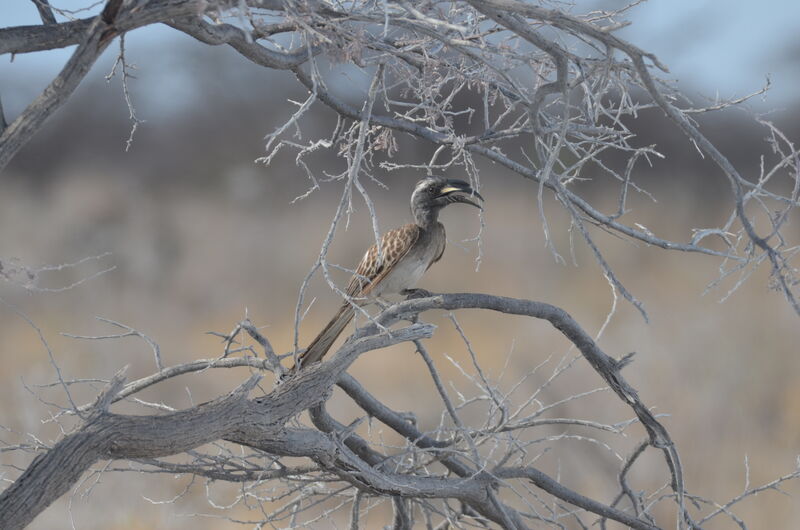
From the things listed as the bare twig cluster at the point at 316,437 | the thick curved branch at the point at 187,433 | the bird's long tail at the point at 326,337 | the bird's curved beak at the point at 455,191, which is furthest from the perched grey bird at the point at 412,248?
the thick curved branch at the point at 187,433

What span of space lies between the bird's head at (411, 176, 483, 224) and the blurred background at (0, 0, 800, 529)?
68 cm

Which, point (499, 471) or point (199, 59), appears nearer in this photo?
point (499, 471)

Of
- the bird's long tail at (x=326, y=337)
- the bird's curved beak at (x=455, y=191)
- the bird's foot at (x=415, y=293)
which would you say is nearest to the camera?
the bird's long tail at (x=326, y=337)

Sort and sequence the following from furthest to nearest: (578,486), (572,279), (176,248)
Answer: (176,248) < (572,279) < (578,486)

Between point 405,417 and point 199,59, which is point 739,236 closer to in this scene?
point 405,417

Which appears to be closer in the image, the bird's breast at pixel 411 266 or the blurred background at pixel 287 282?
the bird's breast at pixel 411 266

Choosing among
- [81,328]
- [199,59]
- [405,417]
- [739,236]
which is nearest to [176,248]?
[81,328]

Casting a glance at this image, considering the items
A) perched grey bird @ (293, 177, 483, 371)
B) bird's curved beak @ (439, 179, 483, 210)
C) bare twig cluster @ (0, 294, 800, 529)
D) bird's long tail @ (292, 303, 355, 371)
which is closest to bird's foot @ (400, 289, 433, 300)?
perched grey bird @ (293, 177, 483, 371)

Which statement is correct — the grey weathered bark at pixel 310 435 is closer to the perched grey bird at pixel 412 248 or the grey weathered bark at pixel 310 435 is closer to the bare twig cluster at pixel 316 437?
the bare twig cluster at pixel 316 437

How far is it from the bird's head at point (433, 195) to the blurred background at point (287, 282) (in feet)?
2.23

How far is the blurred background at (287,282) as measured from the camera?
26.8ft

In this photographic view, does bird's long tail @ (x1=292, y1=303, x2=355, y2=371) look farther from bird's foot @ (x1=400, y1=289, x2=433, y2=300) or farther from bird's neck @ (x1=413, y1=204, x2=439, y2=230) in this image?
bird's neck @ (x1=413, y1=204, x2=439, y2=230)

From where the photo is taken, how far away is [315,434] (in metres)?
2.46

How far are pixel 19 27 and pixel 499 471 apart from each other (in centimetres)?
178
